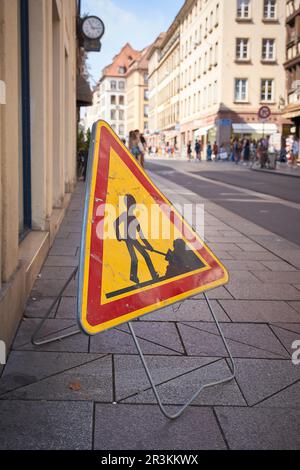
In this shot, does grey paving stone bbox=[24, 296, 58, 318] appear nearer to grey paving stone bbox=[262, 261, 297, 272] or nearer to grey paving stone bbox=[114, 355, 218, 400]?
grey paving stone bbox=[114, 355, 218, 400]

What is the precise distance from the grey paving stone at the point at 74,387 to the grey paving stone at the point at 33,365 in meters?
0.06

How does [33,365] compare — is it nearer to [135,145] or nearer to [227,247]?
[227,247]

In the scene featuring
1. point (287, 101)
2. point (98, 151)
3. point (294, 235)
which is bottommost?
point (294, 235)

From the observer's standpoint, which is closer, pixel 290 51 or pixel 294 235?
pixel 294 235

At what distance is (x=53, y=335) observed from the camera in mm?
4082

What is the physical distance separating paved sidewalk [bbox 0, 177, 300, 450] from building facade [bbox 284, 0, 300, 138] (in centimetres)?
3782

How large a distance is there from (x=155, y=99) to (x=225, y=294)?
101m

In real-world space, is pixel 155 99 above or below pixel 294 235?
above

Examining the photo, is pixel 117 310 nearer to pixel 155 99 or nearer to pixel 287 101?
pixel 287 101

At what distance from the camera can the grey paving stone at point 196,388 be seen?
123 inches

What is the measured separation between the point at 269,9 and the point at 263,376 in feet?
173

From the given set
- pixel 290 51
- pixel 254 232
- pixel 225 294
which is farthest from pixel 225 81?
pixel 225 294

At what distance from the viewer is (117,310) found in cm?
298

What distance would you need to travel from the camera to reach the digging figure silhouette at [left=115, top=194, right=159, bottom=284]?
315 centimetres
